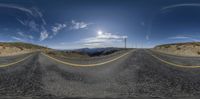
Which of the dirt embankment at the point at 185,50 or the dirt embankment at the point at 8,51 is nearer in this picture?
the dirt embankment at the point at 185,50

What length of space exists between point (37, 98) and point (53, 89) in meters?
1.00

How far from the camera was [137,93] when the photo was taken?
14.2 feet

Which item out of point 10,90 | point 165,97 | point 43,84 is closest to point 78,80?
point 43,84

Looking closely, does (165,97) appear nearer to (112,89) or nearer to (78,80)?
(112,89)

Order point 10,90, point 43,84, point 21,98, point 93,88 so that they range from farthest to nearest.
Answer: point 43,84, point 93,88, point 10,90, point 21,98

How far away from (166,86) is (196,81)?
115 centimetres

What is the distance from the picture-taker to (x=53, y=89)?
477 centimetres

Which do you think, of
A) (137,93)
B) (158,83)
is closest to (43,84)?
(137,93)

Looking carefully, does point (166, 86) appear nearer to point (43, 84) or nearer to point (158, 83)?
point (158, 83)

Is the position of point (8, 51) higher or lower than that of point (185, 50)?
lower

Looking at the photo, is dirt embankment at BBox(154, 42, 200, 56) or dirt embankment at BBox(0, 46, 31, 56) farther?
dirt embankment at BBox(0, 46, 31, 56)

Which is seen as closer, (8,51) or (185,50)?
(8,51)

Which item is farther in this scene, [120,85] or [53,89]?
[120,85]

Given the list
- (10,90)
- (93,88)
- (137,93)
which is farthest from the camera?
(93,88)
